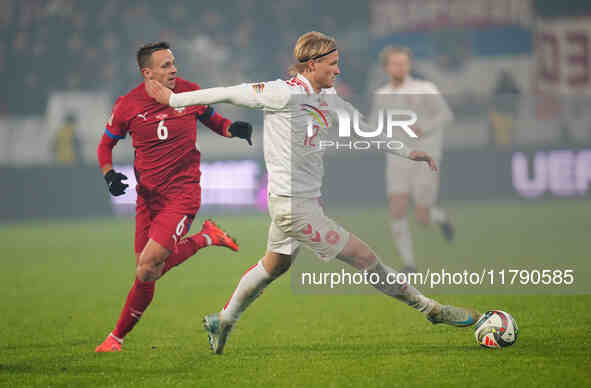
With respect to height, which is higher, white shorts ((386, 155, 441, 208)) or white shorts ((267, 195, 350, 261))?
white shorts ((267, 195, 350, 261))

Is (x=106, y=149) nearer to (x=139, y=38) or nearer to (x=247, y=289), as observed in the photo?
(x=247, y=289)

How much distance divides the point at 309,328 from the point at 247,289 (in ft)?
4.69

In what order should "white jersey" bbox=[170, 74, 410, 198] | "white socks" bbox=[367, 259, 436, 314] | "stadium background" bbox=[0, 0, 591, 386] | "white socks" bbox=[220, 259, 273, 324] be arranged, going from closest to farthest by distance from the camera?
"white jersey" bbox=[170, 74, 410, 198], "white socks" bbox=[367, 259, 436, 314], "white socks" bbox=[220, 259, 273, 324], "stadium background" bbox=[0, 0, 591, 386]

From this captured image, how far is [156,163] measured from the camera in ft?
21.0

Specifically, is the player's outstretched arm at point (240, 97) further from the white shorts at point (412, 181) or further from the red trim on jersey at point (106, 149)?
the white shorts at point (412, 181)

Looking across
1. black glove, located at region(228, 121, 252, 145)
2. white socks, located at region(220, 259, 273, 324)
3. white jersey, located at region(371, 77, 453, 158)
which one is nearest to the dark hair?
black glove, located at region(228, 121, 252, 145)

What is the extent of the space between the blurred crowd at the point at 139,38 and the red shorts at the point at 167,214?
17.8m

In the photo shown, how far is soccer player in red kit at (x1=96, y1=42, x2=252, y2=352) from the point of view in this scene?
6285mm

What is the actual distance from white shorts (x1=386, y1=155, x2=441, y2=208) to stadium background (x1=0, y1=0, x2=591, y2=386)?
→ 0.27m

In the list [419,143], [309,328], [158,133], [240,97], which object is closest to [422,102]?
[419,143]

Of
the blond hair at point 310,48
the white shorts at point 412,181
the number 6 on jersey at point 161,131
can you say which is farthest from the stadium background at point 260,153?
the blond hair at point 310,48

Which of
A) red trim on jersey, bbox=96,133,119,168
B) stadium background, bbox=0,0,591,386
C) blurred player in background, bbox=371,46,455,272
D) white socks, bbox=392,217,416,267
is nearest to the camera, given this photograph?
red trim on jersey, bbox=96,133,119,168

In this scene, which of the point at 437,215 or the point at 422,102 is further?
the point at 437,215

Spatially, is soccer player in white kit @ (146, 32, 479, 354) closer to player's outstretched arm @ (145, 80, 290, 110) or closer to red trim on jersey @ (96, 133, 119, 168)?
player's outstretched arm @ (145, 80, 290, 110)
